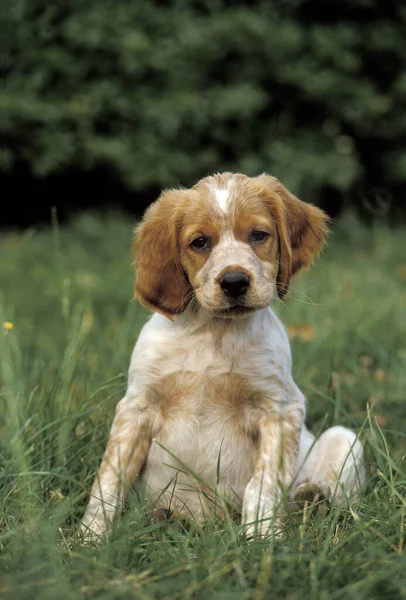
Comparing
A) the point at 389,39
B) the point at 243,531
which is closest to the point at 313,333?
the point at 243,531

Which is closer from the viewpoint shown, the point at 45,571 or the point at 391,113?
the point at 45,571

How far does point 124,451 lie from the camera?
3.69 m

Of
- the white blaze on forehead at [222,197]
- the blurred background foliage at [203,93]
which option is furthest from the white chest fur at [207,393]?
the blurred background foliage at [203,93]

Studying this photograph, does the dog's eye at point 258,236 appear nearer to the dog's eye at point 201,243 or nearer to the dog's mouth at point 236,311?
the dog's eye at point 201,243

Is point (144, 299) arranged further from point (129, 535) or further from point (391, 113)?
point (391, 113)

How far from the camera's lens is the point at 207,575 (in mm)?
2707

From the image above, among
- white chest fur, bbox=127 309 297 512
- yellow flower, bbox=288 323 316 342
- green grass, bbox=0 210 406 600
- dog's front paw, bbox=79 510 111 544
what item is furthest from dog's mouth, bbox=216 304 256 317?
yellow flower, bbox=288 323 316 342

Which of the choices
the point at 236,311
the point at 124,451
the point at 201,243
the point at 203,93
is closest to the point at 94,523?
the point at 124,451

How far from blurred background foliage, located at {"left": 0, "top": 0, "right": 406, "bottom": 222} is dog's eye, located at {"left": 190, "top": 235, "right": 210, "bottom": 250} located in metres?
6.67

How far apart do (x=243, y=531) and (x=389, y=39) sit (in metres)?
9.27

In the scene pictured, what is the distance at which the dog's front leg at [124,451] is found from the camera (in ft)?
11.9

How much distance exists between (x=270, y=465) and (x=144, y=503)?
52 centimetres

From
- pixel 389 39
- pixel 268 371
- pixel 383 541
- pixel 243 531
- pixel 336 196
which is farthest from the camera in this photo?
pixel 336 196

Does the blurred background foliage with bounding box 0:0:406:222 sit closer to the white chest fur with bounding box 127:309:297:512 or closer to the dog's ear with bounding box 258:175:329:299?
the dog's ear with bounding box 258:175:329:299
